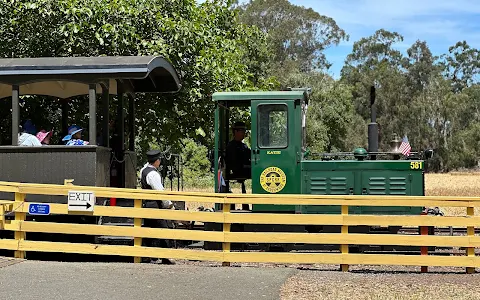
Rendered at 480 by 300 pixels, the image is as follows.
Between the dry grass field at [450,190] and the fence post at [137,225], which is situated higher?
the fence post at [137,225]

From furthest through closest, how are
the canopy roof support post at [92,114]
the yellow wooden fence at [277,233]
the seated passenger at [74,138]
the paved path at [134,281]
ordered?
the seated passenger at [74,138]
the canopy roof support post at [92,114]
the yellow wooden fence at [277,233]
the paved path at [134,281]

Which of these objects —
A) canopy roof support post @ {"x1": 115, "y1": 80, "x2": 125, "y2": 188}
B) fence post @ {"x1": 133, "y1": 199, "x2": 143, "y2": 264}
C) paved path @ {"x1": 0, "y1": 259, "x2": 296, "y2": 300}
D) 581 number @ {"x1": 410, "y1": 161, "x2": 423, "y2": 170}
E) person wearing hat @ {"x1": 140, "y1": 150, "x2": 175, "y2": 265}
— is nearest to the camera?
paved path @ {"x1": 0, "y1": 259, "x2": 296, "y2": 300}

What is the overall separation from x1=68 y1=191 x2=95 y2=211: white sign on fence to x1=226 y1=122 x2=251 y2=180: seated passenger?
122 inches

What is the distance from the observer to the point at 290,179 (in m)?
11.8

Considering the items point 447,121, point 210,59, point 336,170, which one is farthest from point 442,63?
point 336,170

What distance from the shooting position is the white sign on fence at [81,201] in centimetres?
1003

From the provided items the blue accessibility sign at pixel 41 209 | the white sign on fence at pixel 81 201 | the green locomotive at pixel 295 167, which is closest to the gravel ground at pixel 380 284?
the green locomotive at pixel 295 167

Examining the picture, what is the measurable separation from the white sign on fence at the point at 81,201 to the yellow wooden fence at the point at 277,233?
0.07m

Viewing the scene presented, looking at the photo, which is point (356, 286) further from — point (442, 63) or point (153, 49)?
point (442, 63)

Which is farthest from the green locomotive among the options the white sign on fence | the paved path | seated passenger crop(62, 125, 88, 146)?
the white sign on fence

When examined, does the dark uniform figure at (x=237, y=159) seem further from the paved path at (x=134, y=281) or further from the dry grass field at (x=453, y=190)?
the dry grass field at (x=453, y=190)

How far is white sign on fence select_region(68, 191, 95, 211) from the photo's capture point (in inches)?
395

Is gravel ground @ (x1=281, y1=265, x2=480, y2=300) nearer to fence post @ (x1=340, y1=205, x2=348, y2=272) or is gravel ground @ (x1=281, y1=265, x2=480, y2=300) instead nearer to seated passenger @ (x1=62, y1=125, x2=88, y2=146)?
fence post @ (x1=340, y1=205, x2=348, y2=272)

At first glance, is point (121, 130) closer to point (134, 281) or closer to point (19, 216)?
point (19, 216)
